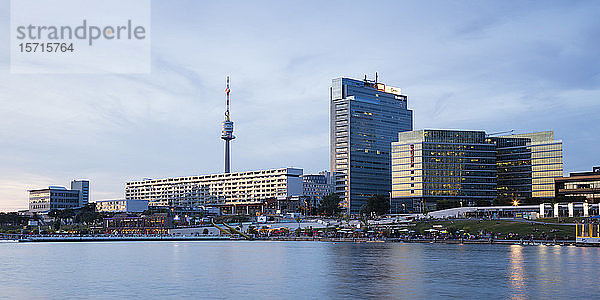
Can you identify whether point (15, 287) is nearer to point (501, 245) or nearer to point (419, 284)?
point (419, 284)

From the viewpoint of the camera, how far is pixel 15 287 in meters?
79.2

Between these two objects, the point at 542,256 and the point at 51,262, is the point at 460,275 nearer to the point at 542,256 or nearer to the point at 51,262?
the point at 542,256

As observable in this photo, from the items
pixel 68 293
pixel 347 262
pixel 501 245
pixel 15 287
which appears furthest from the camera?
pixel 501 245

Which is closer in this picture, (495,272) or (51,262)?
(495,272)

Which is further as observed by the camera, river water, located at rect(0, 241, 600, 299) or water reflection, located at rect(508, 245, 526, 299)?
river water, located at rect(0, 241, 600, 299)

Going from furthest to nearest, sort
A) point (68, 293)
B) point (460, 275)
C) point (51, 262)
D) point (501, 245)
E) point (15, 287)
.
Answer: point (501, 245)
point (51, 262)
point (460, 275)
point (15, 287)
point (68, 293)

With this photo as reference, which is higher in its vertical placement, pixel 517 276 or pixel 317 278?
pixel 517 276

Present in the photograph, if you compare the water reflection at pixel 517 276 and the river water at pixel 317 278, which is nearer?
the water reflection at pixel 517 276

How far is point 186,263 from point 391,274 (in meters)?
42.4

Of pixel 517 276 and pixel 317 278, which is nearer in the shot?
pixel 517 276

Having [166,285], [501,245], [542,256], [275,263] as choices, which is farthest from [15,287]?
[501,245]

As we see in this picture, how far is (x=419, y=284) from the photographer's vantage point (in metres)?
77.0

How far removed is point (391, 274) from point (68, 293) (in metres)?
41.5

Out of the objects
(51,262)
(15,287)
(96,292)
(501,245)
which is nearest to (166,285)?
(96,292)
